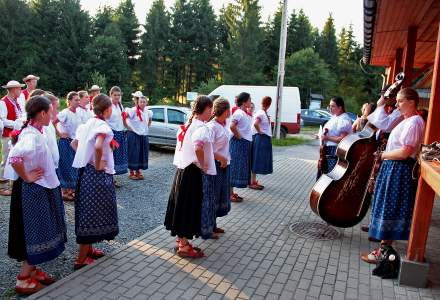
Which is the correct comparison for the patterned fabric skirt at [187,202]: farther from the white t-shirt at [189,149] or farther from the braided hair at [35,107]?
the braided hair at [35,107]

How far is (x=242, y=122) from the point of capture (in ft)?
22.1

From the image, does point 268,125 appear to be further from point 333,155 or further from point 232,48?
point 232,48

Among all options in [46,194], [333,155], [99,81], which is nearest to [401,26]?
[333,155]

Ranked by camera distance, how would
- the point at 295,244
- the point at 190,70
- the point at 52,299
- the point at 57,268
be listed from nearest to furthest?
the point at 52,299 < the point at 57,268 < the point at 295,244 < the point at 190,70

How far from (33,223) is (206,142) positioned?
177 cm

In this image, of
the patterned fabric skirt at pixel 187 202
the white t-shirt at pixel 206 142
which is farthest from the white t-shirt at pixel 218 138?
the patterned fabric skirt at pixel 187 202

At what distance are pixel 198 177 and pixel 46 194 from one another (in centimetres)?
151

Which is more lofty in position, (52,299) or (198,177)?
(198,177)

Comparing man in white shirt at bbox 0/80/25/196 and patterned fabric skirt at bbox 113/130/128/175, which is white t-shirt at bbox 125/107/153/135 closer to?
patterned fabric skirt at bbox 113/130/128/175

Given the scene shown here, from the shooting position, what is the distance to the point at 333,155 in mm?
6051

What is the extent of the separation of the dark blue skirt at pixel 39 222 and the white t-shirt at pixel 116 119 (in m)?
3.80

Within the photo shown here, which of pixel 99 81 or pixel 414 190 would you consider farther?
pixel 99 81

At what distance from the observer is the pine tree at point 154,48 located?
44094 millimetres

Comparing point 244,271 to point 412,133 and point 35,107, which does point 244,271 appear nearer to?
point 412,133
